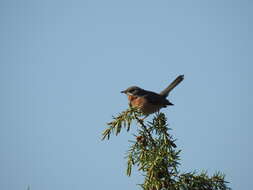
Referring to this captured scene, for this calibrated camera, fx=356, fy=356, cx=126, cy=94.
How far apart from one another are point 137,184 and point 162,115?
120cm

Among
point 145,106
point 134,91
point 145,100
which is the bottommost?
point 145,106

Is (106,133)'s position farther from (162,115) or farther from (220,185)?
(220,185)

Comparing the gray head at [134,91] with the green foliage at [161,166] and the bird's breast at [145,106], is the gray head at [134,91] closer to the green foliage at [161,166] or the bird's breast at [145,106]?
the bird's breast at [145,106]

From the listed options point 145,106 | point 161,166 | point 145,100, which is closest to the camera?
point 161,166

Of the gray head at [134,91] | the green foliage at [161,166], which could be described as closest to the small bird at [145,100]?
the gray head at [134,91]

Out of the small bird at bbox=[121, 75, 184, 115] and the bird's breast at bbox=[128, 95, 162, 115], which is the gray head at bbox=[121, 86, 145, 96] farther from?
the bird's breast at bbox=[128, 95, 162, 115]

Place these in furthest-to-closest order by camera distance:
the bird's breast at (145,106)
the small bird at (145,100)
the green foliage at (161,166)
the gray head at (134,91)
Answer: the gray head at (134,91) < the small bird at (145,100) < the bird's breast at (145,106) < the green foliage at (161,166)

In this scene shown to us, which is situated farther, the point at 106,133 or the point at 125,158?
the point at 106,133

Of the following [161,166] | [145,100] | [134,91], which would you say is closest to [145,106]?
[145,100]

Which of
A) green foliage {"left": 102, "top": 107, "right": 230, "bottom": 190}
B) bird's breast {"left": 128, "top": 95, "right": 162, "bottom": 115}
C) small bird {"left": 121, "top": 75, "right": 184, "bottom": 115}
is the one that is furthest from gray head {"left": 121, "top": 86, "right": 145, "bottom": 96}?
green foliage {"left": 102, "top": 107, "right": 230, "bottom": 190}

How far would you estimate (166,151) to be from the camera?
4301 mm

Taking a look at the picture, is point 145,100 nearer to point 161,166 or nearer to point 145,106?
point 145,106

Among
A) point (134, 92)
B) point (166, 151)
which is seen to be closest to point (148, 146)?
point (166, 151)

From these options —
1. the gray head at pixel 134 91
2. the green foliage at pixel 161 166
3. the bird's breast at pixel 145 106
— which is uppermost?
the gray head at pixel 134 91
